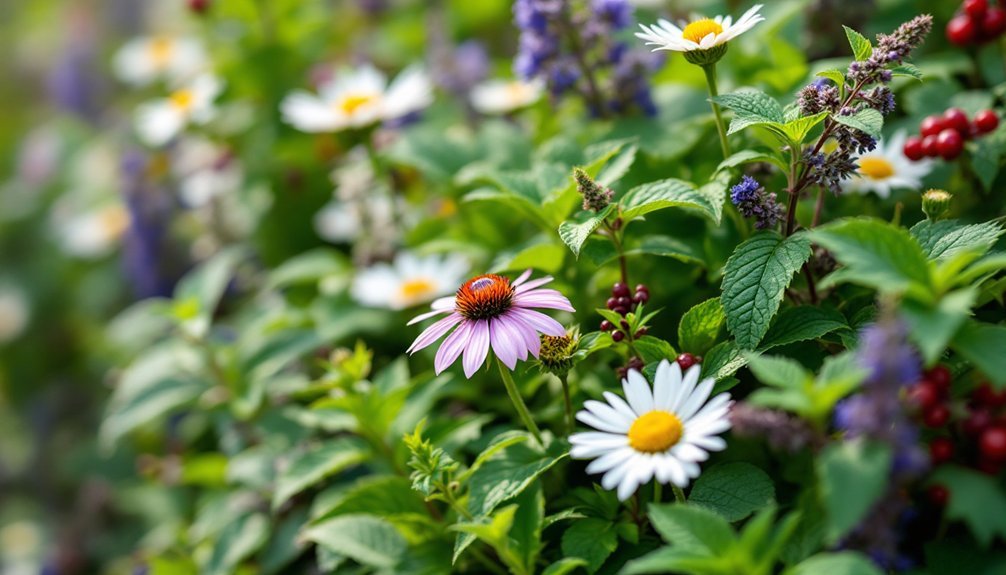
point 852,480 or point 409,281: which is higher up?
point 852,480

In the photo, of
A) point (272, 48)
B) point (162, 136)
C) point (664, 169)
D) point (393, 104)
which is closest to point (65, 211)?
point (162, 136)

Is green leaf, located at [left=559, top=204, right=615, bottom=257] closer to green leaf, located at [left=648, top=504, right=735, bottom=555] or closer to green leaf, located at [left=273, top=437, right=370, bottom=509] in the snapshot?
green leaf, located at [left=648, top=504, right=735, bottom=555]

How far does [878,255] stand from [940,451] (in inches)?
7.4

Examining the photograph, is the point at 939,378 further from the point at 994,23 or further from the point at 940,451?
the point at 994,23

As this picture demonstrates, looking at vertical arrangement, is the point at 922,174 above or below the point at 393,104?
below

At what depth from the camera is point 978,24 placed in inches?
53.0

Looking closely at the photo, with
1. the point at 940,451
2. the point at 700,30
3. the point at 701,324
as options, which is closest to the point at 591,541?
the point at 701,324

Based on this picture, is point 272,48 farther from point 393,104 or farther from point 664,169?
point 664,169

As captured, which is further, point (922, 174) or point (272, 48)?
point (272, 48)

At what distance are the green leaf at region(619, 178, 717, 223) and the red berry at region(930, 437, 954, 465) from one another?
1.12 ft

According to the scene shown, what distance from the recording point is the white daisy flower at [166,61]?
2434 millimetres

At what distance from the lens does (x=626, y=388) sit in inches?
37.6

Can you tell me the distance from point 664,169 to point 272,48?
3.89 feet

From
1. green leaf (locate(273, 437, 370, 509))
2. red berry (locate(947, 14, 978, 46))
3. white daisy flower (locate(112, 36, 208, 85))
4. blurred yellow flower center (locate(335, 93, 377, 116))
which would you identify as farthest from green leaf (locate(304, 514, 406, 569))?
white daisy flower (locate(112, 36, 208, 85))
